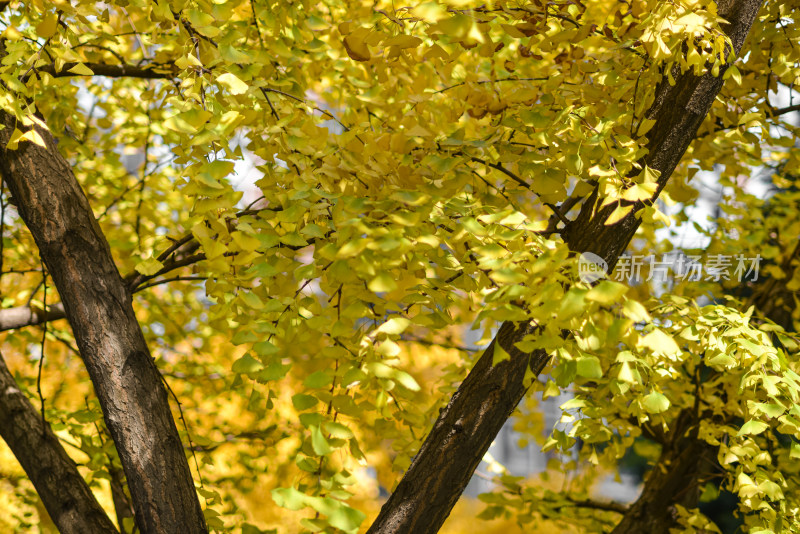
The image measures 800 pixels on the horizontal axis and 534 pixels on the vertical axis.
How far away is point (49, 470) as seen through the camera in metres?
1.65

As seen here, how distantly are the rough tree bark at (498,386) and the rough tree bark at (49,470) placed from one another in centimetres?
78

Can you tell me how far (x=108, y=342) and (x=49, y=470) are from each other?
17.3 inches

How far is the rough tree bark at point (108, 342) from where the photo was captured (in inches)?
59.3

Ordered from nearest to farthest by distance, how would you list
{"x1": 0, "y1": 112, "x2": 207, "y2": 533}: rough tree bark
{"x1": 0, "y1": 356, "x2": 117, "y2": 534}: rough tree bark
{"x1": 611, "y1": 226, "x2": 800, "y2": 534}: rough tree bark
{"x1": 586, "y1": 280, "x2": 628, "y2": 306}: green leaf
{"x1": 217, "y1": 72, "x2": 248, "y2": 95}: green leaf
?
1. {"x1": 586, "y1": 280, "x2": 628, "y2": 306}: green leaf
2. {"x1": 217, "y1": 72, "x2": 248, "y2": 95}: green leaf
3. {"x1": 0, "y1": 112, "x2": 207, "y2": 533}: rough tree bark
4. {"x1": 0, "y1": 356, "x2": 117, "y2": 534}: rough tree bark
5. {"x1": 611, "y1": 226, "x2": 800, "y2": 534}: rough tree bark

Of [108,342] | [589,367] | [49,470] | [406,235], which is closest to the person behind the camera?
[589,367]

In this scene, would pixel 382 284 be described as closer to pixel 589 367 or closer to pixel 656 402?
pixel 589 367

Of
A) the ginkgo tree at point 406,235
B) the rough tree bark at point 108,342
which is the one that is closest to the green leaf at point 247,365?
the ginkgo tree at point 406,235

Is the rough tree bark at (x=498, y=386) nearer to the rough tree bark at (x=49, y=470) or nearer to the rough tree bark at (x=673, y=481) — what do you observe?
the rough tree bark at (x=49, y=470)

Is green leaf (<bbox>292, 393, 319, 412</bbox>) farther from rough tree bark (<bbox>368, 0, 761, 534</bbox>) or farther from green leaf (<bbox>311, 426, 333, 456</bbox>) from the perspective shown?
rough tree bark (<bbox>368, 0, 761, 534</bbox>)

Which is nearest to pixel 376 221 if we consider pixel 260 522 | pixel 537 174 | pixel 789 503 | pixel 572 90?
pixel 537 174

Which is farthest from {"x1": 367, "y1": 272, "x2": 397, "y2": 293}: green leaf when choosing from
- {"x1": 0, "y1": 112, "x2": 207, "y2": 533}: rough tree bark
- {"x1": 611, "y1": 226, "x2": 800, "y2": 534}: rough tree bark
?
{"x1": 611, "y1": 226, "x2": 800, "y2": 534}: rough tree bark

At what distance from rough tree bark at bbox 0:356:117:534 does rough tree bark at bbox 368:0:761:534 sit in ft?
2.56

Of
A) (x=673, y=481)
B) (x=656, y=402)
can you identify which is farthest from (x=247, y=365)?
(x=673, y=481)

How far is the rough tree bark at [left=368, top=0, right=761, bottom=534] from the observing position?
145cm
